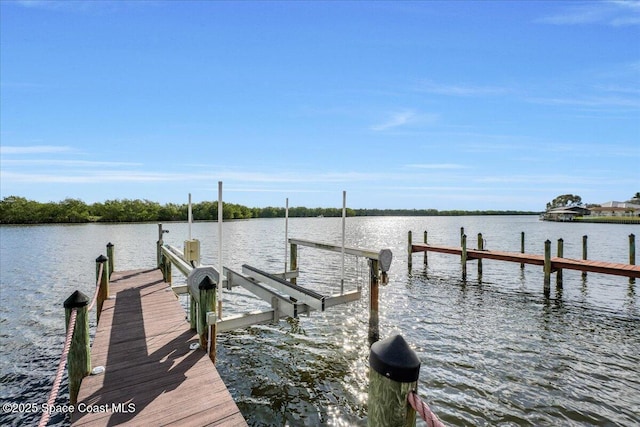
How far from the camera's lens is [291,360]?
311 inches

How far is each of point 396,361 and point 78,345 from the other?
15.7ft

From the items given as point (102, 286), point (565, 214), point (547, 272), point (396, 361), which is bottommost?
point (547, 272)

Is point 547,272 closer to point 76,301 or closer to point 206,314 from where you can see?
point 206,314

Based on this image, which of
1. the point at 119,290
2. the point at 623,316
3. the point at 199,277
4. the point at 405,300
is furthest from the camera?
the point at 405,300

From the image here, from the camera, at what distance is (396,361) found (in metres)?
1.81

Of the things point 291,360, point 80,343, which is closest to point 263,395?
point 291,360

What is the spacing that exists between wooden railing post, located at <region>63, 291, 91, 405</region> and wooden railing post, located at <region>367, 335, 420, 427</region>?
4.32 m

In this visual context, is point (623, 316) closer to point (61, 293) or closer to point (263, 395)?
point (263, 395)

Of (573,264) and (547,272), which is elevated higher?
(573,264)

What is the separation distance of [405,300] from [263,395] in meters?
8.52

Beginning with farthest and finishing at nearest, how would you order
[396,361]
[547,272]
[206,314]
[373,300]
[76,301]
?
[547,272]
[373,300]
[206,314]
[76,301]
[396,361]

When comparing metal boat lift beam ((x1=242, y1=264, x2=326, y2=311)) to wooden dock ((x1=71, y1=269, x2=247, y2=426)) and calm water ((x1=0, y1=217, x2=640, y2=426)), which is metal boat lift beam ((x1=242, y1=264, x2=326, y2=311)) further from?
wooden dock ((x1=71, y1=269, x2=247, y2=426))

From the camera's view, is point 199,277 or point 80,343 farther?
point 199,277

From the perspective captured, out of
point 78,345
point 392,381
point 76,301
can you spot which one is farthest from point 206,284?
point 392,381
